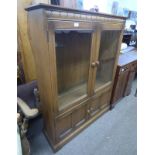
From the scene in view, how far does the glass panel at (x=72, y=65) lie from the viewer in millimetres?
1419

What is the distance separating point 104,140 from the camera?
1678mm

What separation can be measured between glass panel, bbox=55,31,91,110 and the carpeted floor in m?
0.54

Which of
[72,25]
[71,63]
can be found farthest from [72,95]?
[72,25]

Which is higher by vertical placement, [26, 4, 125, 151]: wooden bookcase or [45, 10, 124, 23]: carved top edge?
[45, 10, 124, 23]: carved top edge

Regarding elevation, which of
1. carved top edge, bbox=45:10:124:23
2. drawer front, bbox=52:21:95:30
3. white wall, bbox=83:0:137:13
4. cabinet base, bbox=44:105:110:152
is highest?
white wall, bbox=83:0:137:13

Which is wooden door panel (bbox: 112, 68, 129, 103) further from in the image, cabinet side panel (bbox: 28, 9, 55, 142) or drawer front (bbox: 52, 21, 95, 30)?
cabinet side panel (bbox: 28, 9, 55, 142)

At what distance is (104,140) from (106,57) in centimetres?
108

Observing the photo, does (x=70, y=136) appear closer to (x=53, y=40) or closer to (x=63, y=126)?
(x=63, y=126)

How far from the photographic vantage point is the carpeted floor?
1534 millimetres

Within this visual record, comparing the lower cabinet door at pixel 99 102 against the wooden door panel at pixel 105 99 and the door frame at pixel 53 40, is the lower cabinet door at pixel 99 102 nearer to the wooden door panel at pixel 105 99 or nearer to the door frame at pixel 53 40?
the wooden door panel at pixel 105 99

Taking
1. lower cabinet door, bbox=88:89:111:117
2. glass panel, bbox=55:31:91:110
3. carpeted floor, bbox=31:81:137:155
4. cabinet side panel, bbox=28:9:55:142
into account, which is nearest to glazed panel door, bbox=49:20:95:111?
glass panel, bbox=55:31:91:110
